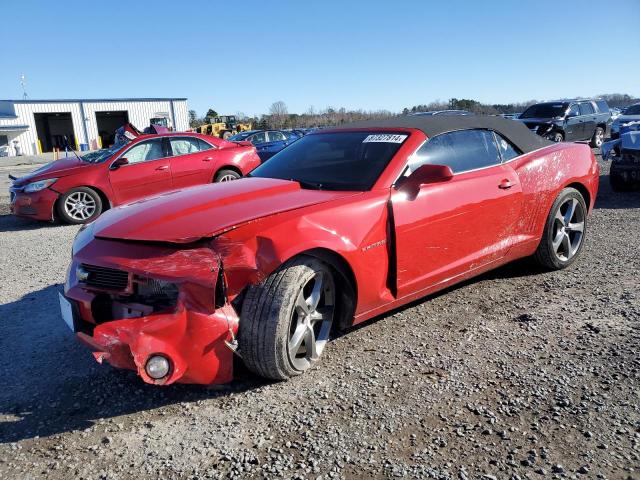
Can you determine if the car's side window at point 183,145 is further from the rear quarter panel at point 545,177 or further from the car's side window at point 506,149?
the rear quarter panel at point 545,177

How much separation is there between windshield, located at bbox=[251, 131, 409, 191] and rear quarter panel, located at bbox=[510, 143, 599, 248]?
1.26 meters

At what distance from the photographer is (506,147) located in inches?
165

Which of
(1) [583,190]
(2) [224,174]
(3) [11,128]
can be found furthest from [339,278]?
(3) [11,128]

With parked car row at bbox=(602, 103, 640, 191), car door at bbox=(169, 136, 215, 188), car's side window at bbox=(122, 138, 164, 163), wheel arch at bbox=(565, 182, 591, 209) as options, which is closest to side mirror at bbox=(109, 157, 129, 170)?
car's side window at bbox=(122, 138, 164, 163)

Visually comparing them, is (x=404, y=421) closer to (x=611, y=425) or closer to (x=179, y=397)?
(x=611, y=425)

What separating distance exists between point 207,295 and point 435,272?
1.68m

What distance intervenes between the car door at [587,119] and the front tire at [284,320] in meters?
16.6

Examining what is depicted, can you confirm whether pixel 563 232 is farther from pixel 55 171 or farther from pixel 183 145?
pixel 55 171

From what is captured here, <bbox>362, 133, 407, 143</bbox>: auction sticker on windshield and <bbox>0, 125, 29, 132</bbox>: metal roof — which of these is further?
<bbox>0, 125, 29, 132</bbox>: metal roof

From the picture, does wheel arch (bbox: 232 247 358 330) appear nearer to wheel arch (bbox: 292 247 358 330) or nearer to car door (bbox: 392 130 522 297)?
wheel arch (bbox: 292 247 358 330)

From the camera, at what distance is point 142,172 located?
8.40 metres

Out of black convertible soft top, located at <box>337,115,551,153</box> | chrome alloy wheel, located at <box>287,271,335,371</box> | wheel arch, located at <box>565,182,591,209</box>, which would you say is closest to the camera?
chrome alloy wheel, located at <box>287,271,335,371</box>

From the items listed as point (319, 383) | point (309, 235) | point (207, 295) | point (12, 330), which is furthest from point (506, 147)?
point (12, 330)

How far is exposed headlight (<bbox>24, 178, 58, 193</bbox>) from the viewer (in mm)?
7934
